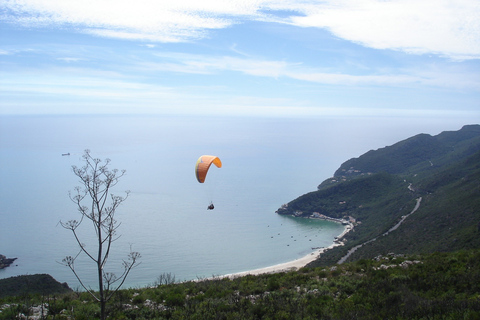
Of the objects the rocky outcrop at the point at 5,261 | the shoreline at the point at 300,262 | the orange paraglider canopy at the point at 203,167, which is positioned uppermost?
the orange paraglider canopy at the point at 203,167

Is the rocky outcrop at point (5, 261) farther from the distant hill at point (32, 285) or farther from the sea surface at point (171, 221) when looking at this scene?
the distant hill at point (32, 285)

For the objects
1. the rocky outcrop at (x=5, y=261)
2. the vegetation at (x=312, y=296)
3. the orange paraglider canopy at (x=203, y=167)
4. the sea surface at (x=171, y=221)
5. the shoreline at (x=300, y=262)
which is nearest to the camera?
the vegetation at (x=312, y=296)

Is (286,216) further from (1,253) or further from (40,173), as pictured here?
(40,173)

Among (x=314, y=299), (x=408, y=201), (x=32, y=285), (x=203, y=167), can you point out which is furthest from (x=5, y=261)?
(x=408, y=201)

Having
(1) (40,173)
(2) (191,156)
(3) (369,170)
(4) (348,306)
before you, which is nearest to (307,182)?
(3) (369,170)

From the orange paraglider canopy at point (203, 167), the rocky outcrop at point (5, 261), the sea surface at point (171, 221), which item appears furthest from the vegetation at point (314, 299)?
the rocky outcrop at point (5, 261)

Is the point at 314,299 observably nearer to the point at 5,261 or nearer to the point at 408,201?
the point at 5,261
